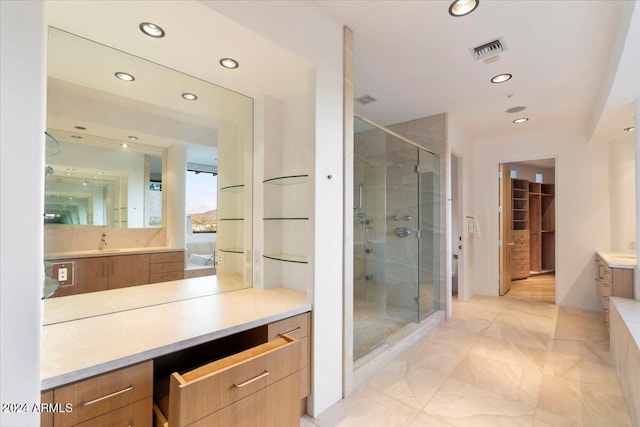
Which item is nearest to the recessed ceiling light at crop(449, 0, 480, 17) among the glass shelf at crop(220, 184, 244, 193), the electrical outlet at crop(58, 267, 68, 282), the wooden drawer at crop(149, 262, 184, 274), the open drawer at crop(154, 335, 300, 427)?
the glass shelf at crop(220, 184, 244, 193)

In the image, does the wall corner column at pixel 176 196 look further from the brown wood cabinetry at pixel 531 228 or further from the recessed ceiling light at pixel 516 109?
the brown wood cabinetry at pixel 531 228

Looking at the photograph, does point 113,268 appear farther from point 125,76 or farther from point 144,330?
point 125,76

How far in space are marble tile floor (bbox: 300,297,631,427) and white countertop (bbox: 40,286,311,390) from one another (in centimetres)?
80

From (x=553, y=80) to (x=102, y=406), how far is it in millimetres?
4066

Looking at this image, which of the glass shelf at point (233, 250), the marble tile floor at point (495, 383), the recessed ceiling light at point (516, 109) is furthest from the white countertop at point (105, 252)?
the recessed ceiling light at point (516, 109)

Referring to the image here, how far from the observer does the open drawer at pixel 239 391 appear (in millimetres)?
1019

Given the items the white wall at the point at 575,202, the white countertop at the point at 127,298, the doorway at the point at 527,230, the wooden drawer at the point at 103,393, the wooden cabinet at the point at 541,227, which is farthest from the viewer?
the wooden cabinet at the point at 541,227

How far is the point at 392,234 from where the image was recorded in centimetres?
338

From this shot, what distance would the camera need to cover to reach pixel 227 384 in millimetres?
1111

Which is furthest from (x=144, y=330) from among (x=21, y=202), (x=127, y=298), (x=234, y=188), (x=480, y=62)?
(x=480, y=62)

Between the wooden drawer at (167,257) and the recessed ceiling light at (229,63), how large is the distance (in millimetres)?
1266

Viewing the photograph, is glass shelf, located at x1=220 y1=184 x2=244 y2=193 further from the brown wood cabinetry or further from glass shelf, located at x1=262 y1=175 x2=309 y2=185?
the brown wood cabinetry

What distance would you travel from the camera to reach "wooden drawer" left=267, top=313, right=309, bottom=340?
62.9 inches

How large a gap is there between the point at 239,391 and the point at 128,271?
41.8 inches
